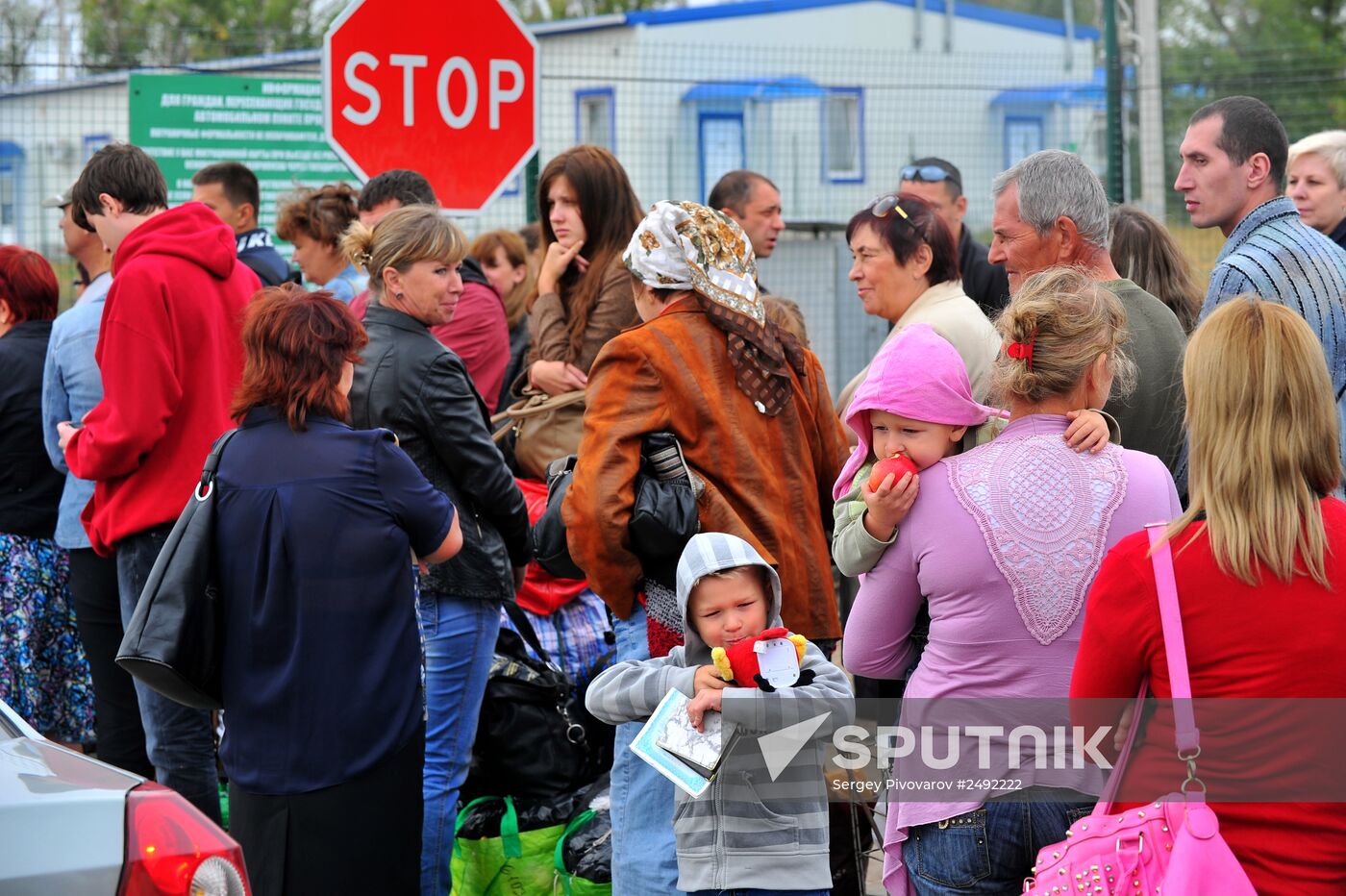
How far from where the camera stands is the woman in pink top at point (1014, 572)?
278 cm

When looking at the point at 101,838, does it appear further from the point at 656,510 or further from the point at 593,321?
the point at 593,321

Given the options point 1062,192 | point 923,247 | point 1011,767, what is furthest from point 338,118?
point 1011,767

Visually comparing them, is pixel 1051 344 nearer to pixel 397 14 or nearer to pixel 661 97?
pixel 397 14

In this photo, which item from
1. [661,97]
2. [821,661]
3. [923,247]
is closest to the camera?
[821,661]

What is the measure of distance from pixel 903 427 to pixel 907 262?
148 cm

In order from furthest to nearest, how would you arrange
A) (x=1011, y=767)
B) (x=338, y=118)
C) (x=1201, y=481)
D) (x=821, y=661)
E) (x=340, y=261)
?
(x=340, y=261) < (x=338, y=118) < (x=821, y=661) < (x=1011, y=767) < (x=1201, y=481)

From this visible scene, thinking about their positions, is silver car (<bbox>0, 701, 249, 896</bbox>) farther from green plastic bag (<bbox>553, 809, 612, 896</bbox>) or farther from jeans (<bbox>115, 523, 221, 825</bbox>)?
jeans (<bbox>115, 523, 221, 825</bbox>)

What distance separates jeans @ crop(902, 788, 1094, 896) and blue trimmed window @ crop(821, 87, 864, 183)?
1336 cm

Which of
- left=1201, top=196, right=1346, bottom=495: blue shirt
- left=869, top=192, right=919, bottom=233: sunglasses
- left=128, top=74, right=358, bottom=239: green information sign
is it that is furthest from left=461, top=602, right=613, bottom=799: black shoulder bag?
left=128, top=74, right=358, bottom=239: green information sign

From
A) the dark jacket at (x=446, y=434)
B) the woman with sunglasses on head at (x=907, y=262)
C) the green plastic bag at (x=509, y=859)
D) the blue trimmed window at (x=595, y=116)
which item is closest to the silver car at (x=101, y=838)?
the dark jacket at (x=446, y=434)

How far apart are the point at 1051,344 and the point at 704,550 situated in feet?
3.07

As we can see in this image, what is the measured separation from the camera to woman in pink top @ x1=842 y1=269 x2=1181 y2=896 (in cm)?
278

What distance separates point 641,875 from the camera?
3770 mm

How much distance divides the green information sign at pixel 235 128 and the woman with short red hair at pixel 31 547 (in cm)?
379
